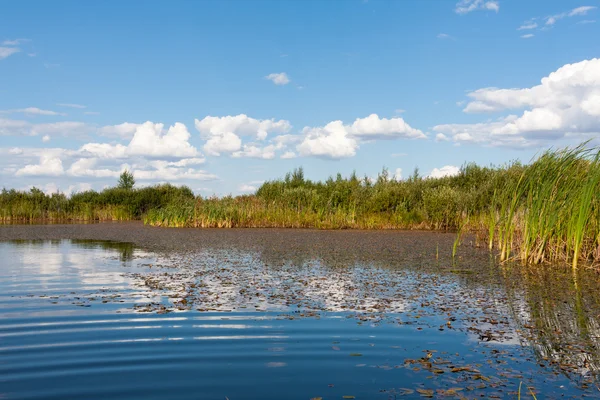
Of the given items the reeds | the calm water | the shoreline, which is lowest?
the calm water

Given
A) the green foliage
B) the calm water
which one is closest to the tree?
the green foliage

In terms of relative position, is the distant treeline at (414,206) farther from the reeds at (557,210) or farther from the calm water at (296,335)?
the calm water at (296,335)

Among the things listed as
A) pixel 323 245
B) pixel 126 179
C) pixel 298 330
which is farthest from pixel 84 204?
Result: pixel 298 330

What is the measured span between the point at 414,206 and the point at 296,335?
2112 centimetres

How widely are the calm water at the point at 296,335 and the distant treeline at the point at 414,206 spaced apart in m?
1.73

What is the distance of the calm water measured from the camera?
4.05 meters

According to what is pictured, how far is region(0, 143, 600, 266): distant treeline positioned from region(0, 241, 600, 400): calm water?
5.69 feet

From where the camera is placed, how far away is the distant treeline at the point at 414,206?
10.9 meters

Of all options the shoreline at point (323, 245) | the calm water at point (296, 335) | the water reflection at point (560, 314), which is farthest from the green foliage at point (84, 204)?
the water reflection at point (560, 314)

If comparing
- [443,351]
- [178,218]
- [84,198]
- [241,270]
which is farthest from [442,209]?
[84,198]

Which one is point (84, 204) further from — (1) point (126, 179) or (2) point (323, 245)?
(2) point (323, 245)

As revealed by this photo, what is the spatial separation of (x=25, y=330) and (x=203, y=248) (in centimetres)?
941

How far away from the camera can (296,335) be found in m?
5.48

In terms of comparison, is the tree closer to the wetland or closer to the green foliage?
the green foliage
